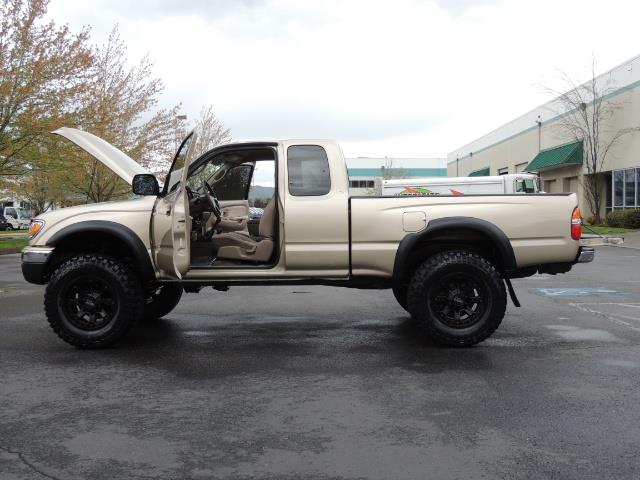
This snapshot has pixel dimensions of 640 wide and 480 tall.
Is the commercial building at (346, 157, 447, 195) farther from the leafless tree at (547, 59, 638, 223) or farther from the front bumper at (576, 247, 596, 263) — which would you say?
the front bumper at (576, 247, 596, 263)

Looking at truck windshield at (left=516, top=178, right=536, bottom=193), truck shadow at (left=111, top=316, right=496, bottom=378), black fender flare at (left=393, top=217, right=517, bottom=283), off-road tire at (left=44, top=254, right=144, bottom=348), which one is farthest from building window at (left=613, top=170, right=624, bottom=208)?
off-road tire at (left=44, top=254, right=144, bottom=348)

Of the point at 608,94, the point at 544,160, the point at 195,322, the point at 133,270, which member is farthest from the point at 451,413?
the point at 544,160

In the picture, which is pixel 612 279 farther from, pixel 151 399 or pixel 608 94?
pixel 608 94

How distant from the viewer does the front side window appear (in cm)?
648

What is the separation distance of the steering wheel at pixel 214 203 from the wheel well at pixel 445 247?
214 cm

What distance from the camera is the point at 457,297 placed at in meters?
6.34

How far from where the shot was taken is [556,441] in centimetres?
379

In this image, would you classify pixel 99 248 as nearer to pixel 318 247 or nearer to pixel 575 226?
pixel 318 247

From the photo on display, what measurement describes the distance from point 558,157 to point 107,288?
113 ft

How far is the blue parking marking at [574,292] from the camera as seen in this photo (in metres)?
10.2

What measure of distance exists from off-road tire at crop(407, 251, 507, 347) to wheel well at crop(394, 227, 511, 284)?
18 centimetres

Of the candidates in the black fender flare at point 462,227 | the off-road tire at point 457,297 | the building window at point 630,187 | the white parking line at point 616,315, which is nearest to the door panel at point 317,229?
the black fender flare at point 462,227

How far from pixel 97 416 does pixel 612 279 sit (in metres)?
10.7

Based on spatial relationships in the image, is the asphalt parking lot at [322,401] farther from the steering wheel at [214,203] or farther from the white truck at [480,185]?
the white truck at [480,185]
